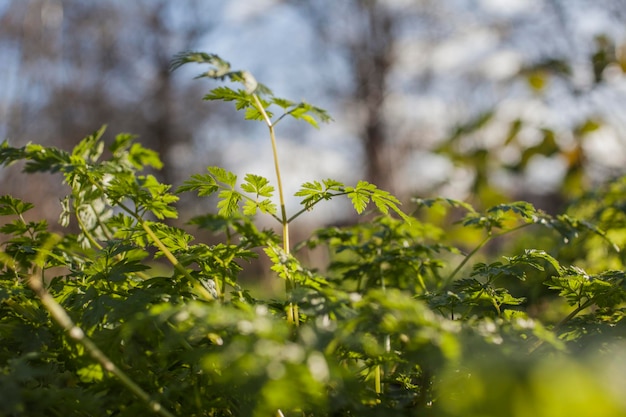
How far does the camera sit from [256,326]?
0.63 meters

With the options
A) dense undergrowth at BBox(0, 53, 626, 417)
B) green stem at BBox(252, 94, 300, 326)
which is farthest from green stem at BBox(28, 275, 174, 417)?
green stem at BBox(252, 94, 300, 326)

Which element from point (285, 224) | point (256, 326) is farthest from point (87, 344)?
point (285, 224)

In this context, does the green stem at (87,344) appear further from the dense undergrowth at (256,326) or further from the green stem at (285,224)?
the green stem at (285,224)

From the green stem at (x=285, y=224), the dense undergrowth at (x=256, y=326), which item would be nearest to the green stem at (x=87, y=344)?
the dense undergrowth at (x=256, y=326)

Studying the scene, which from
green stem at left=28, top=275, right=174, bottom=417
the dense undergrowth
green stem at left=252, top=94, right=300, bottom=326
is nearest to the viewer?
the dense undergrowth

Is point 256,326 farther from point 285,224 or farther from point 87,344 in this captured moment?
point 285,224

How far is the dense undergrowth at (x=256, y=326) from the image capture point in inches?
23.0

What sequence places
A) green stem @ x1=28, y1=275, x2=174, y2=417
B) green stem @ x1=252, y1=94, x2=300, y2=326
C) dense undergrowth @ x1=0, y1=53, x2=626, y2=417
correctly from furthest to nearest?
green stem @ x1=252, y1=94, x2=300, y2=326, green stem @ x1=28, y1=275, x2=174, y2=417, dense undergrowth @ x1=0, y1=53, x2=626, y2=417

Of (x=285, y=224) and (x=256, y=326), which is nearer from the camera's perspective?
(x=256, y=326)

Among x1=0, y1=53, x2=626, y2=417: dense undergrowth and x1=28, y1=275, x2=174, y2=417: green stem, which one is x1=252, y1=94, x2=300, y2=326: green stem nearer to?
x1=0, y1=53, x2=626, y2=417: dense undergrowth

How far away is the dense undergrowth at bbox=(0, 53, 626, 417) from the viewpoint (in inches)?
23.0

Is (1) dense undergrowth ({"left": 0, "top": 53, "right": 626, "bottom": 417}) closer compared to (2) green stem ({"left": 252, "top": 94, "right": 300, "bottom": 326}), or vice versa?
(1) dense undergrowth ({"left": 0, "top": 53, "right": 626, "bottom": 417})

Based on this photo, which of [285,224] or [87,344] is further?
[285,224]

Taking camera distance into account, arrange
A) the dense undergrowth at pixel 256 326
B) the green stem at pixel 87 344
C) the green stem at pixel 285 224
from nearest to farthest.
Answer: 1. the dense undergrowth at pixel 256 326
2. the green stem at pixel 87 344
3. the green stem at pixel 285 224
